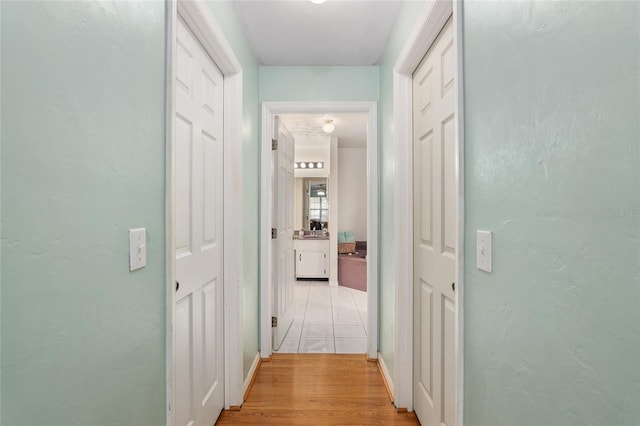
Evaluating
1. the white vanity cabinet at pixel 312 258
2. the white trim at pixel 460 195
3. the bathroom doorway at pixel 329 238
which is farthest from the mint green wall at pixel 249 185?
the white vanity cabinet at pixel 312 258

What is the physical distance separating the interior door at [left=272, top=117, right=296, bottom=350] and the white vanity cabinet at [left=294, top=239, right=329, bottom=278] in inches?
76.7

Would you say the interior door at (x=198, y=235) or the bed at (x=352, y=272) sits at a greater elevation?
the interior door at (x=198, y=235)

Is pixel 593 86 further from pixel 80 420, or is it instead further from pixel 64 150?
pixel 80 420

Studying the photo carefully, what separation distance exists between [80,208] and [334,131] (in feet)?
15.4

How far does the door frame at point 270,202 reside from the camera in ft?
8.33

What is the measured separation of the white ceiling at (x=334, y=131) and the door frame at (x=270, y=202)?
127cm

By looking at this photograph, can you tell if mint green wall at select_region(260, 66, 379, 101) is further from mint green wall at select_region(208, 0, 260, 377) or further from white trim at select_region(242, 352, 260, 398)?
white trim at select_region(242, 352, 260, 398)

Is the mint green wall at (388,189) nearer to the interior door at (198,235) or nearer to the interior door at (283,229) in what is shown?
the interior door at (283,229)

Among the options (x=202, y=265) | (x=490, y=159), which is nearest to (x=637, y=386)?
(x=490, y=159)

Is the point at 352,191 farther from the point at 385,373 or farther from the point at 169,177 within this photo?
the point at 169,177

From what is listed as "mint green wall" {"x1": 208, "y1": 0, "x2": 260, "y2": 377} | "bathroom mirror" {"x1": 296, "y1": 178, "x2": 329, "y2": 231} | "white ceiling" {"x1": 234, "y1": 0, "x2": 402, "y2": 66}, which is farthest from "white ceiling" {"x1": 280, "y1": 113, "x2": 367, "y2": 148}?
"mint green wall" {"x1": 208, "y1": 0, "x2": 260, "y2": 377}

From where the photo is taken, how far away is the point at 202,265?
1.60 metres

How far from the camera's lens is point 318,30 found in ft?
7.10

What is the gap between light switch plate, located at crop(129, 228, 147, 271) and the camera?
90 cm
